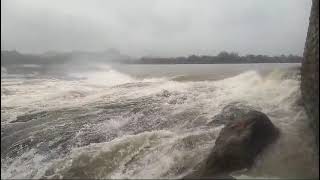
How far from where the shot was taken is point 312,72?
7.60 m

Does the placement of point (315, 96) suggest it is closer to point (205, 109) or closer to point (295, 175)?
point (295, 175)

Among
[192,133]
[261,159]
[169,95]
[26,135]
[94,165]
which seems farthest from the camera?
[169,95]

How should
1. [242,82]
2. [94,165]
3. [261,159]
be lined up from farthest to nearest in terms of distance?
[242,82] → [94,165] → [261,159]

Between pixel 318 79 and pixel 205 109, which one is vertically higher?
pixel 318 79

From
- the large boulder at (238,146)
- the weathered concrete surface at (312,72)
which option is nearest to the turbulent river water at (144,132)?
the large boulder at (238,146)

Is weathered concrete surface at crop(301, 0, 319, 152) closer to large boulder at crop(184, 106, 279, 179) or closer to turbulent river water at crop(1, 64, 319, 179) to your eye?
turbulent river water at crop(1, 64, 319, 179)

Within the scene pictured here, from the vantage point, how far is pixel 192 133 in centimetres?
966

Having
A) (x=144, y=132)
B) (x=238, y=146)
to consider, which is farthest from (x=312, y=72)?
(x=144, y=132)

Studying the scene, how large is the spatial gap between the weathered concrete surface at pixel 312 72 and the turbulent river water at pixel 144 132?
0.76 metres

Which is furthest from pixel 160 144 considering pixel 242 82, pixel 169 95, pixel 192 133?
pixel 242 82

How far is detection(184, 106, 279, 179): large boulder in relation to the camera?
24.6 feet

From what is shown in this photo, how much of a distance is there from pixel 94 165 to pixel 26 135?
3.37 metres

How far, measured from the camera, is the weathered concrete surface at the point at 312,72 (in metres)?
7.27

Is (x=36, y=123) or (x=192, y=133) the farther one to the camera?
(x=36, y=123)
